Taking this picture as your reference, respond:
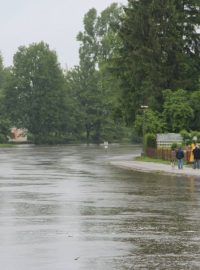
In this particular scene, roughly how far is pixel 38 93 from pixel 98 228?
125 m

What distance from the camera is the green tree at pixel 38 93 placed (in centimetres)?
13838

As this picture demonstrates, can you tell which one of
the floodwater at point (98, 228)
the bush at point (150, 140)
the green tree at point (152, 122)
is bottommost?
the floodwater at point (98, 228)

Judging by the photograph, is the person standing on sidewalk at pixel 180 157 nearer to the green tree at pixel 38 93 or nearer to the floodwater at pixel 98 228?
the floodwater at pixel 98 228

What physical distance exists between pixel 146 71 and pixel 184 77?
4.85 m

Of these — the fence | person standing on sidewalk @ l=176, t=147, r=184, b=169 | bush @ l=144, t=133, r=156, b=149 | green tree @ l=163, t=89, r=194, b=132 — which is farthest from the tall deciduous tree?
person standing on sidewalk @ l=176, t=147, r=184, b=169

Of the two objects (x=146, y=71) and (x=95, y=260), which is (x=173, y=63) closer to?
(x=146, y=71)

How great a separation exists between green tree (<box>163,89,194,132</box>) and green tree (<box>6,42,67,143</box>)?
7573 centimetres

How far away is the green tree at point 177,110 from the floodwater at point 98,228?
36676 mm

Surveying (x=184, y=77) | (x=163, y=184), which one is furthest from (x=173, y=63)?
(x=163, y=184)

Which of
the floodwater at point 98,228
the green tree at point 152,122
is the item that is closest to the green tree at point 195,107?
the green tree at point 152,122

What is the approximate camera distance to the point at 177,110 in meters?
62.2

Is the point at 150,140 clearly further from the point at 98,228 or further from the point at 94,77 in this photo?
the point at 94,77

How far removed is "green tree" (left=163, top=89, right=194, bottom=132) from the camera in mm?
62156

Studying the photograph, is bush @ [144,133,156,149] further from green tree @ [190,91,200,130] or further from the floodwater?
the floodwater
